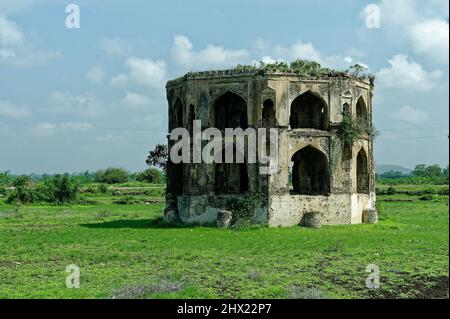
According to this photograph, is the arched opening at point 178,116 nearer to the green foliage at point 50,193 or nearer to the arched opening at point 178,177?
the arched opening at point 178,177

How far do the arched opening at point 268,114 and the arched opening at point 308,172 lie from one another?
3303 mm

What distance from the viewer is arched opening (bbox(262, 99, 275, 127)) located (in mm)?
30327

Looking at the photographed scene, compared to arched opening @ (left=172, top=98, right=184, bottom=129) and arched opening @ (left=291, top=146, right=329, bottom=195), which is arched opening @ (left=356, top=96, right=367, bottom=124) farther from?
arched opening @ (left=172, top=98, right=184, bottom=129)

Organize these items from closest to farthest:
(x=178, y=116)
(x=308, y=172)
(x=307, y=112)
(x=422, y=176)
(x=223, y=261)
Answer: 1. (x=223, y=261)
2. (x=307, y=112)
3. (x=308, y=172)
4. (x=178, y=116)
5. (x=422, y=176)

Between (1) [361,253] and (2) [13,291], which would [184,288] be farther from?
(1) [361,253]

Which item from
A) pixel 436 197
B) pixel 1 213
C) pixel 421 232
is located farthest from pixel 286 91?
pixel 436 197

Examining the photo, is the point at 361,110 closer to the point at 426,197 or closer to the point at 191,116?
the point at 191,116

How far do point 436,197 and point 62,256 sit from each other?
168 feet

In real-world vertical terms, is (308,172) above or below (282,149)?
below

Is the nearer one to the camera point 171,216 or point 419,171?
point 171,216

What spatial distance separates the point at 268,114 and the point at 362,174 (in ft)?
25.4

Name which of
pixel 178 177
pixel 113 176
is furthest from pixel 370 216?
pixel 113 176

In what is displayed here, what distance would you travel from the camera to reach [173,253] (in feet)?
71.6

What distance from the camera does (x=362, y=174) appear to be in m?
34.5
